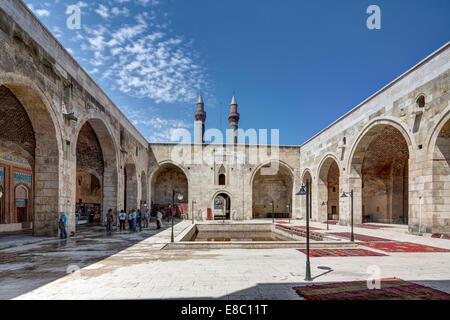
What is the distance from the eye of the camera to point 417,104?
11.4 meters

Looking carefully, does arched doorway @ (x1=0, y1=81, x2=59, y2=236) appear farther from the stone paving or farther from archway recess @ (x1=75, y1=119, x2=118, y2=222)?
archway recess @ (x1=75, y1=119, x2=118, y2=222)

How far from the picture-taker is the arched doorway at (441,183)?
1036 cm

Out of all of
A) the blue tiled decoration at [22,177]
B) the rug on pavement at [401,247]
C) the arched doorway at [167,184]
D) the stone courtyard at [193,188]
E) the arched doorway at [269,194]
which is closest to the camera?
the stone courtyard at [193,188]

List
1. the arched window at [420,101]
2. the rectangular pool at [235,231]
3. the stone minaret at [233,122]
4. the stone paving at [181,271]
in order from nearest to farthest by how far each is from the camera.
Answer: the stone paving at [181,271]
the arched window at [420,101]
the rectangular pool at [235,231]
the stone minaret at [233,122]

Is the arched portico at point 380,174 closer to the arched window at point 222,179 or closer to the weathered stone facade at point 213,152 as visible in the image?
the weathered stone facade at point 213,152

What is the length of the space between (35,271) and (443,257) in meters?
9.48

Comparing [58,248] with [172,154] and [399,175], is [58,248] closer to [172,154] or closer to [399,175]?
[172,154]

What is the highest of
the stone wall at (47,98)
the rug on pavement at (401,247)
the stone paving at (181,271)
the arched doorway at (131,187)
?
the stone wall at (47,98)

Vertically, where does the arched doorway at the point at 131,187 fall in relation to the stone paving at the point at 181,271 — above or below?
above

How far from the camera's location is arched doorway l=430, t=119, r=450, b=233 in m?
10.4

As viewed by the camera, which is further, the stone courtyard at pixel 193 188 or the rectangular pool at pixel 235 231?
the rectangular pool at pixel 235 231

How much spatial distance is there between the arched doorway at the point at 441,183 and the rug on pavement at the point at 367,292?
7.57 metres

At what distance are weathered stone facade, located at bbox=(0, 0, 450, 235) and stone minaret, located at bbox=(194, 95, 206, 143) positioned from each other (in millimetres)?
7003

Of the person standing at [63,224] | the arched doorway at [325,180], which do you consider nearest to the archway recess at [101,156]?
the person standing at [63,224]
